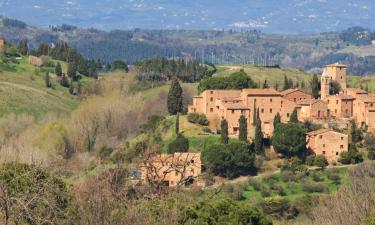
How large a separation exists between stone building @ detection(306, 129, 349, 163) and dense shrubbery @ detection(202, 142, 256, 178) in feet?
11.8

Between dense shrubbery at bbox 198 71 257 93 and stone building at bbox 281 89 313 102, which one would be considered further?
dense shrubbery at bbox 198 71 257 93

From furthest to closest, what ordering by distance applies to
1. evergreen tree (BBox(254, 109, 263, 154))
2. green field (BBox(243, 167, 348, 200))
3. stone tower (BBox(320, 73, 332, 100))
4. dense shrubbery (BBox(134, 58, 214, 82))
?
dense shrubbery (BBox(134, 58, 214, 82)), stone tower (BBox(320, 73, 332, 100)), evergreen tree (BBox(254, 109, 263, 154)), green field (BBox(243, 167, 348, 200))

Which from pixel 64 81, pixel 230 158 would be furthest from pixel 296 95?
pixel 64 81

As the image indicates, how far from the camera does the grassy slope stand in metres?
76.8

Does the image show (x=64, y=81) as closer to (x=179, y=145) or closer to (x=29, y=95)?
(x=29, y=95)

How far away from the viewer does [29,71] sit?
8956 centimetres

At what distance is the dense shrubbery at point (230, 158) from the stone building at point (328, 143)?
3.59m

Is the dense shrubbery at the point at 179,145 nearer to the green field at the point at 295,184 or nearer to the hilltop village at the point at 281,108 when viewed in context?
the hilltop village at the point at 281,108

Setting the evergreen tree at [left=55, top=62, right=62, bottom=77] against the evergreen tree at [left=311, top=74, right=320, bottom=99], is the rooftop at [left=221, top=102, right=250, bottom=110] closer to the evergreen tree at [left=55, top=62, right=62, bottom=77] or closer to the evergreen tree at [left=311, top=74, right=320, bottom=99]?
the evergreen tree at [left=311, top=74, right=320, bottom=99]

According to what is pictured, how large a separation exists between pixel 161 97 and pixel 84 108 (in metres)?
6.73

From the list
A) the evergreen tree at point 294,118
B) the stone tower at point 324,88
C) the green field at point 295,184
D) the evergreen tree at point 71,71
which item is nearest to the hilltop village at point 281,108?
the evergreen tree at point 294,118

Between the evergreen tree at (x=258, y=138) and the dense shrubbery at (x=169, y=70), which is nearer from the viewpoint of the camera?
the evergreen tree at (x=258, y=138)

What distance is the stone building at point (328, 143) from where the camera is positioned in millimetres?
49438

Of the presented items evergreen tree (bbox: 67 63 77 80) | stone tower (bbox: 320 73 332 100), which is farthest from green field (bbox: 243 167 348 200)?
evergreen tree (bbox: 67 63 77 80)
